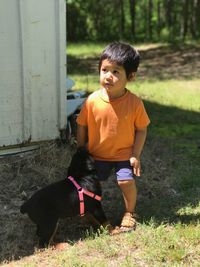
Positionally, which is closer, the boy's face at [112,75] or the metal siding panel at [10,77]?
the boy's face at [112,75]

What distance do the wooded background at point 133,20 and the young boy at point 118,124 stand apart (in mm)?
12750

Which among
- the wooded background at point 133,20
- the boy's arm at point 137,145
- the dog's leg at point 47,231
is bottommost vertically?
the wooded background at point 133,20

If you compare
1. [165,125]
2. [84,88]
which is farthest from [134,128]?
[84,88]

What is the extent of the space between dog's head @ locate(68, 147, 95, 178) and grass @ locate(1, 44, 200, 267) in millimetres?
405

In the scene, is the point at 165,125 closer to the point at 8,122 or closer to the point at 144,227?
the point at 8,122

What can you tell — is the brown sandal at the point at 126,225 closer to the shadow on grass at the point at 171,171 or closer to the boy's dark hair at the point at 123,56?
the shadow on grass at the point at 171,171

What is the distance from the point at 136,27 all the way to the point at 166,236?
15125 mm

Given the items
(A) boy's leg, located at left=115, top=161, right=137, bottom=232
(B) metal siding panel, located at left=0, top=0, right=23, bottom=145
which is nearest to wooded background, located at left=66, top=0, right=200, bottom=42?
(B) metal siding panel, located at left=0, top=0, right=23, bottom=145

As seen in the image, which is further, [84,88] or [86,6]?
[86,6]

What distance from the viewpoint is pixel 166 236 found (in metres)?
3.33

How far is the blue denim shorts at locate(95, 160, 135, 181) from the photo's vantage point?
11.3 feet

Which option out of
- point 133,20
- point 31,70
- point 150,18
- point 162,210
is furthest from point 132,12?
point 162,210

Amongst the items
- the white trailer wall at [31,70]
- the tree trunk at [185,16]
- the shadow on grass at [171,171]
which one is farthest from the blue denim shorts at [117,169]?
the tree trunk at [185,16]

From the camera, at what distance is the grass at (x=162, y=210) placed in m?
3.10
